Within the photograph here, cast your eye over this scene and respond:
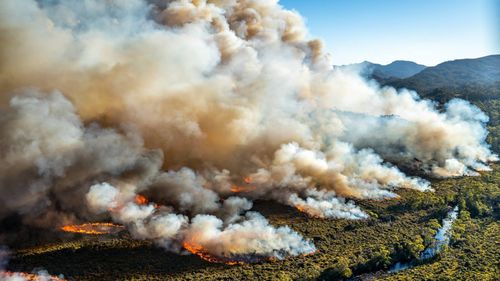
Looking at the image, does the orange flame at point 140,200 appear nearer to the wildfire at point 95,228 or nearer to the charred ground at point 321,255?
the wildfire at point 95,228

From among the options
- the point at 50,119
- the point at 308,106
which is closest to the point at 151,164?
the point at 50,119

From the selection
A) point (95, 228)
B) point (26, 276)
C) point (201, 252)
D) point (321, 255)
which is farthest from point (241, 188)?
point (26, 276)

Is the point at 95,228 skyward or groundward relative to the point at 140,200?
groundward

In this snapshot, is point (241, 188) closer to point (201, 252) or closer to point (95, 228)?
point (201, 252)

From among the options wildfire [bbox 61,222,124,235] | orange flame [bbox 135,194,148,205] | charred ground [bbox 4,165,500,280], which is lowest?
charred ground [bbox 4,165,500,280]

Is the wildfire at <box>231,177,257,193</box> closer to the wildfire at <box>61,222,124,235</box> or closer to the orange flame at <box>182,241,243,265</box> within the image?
the orange flame at <box>182,241,243,265</box>

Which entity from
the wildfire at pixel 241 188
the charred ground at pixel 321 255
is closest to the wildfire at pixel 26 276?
the charred ground at pixel 321 255

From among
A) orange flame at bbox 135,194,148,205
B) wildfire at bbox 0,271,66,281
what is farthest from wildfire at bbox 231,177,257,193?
wildfire at bbox 0,271,66,281
